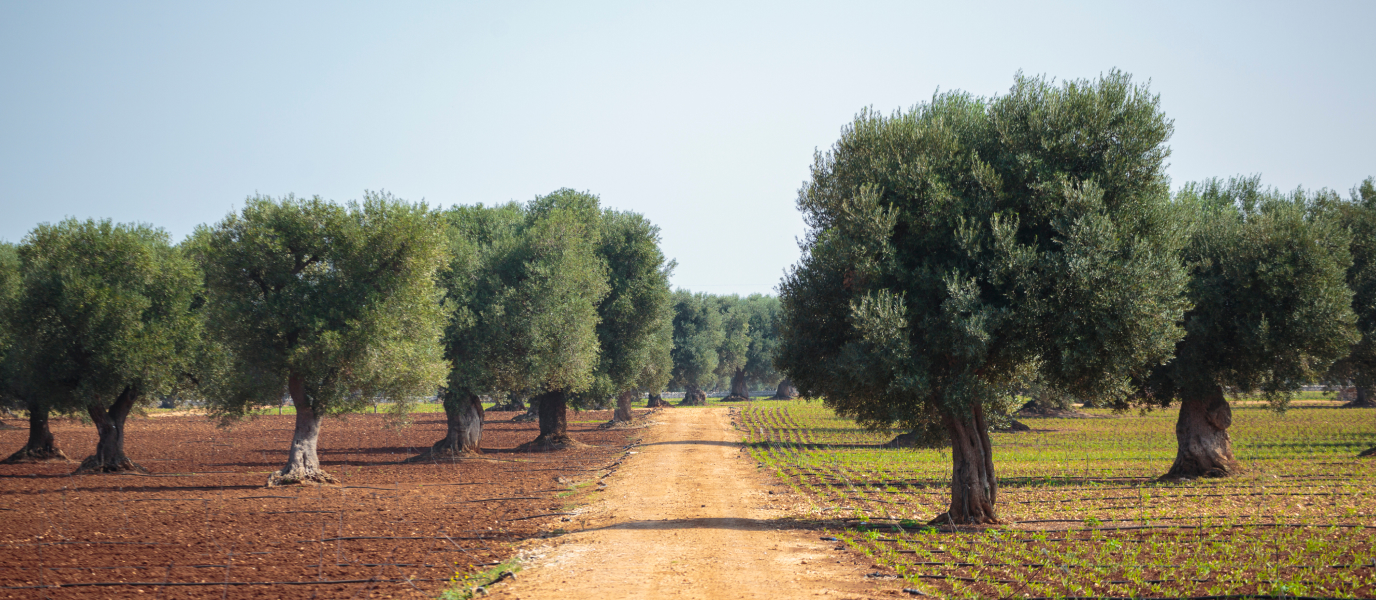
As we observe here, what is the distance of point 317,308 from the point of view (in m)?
27.8

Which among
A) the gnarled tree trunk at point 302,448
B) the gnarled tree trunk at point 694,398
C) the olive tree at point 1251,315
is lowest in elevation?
the gnarled tree trunk at point 694,398

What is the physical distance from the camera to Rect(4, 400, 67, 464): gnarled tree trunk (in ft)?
120

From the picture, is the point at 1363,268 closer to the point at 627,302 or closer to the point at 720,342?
the point at 627,302

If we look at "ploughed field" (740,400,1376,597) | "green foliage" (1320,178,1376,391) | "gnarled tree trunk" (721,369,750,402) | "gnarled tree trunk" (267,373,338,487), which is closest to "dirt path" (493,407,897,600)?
"ploughed field" (740,400,1376,597)

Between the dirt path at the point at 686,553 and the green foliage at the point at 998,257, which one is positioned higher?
the green foliage at the point at 998,257

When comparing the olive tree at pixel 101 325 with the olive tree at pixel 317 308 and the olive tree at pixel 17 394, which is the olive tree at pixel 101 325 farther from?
the olive tree at pixel 317 308

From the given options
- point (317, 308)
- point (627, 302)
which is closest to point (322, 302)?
point (317, 308)

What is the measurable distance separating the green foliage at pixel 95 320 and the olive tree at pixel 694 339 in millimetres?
64557

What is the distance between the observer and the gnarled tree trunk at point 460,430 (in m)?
38.4

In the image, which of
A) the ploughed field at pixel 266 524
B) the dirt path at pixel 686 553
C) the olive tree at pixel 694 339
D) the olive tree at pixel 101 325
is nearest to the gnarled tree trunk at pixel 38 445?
the ploughed field at pixel 266 524

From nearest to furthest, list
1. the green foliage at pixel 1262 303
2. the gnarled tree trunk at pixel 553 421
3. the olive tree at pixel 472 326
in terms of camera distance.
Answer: the green foliage at pixel 1262 303 → the olive tree at pixel 472 326 → the gnarled tree trunk at pixel 553 421

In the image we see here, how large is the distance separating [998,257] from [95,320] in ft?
108

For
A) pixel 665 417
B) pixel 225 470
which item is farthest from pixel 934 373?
pixel 665 417

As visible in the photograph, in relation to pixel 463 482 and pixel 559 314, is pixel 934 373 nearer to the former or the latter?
pixel 463 482
